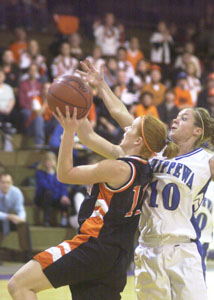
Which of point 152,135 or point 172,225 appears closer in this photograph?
point 152,135

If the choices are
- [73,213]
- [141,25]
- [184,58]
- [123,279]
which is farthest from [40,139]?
[141,25]

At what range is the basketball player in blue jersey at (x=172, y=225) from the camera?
11.3ft

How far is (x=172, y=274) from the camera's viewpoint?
11.4ft

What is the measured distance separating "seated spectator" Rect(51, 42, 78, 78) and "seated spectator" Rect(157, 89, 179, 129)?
167cm

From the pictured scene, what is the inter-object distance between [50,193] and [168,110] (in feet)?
9.51

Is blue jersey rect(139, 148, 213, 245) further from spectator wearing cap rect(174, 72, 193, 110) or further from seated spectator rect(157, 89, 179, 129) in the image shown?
spectator wearing cap rect(174, 72, 193, 110)

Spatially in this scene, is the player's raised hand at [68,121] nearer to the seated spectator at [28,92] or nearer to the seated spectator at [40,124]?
the seated spectator at [40,124]

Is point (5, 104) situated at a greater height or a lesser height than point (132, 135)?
greater

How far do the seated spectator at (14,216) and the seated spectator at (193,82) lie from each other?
15.0 feet

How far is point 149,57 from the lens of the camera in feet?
44.7

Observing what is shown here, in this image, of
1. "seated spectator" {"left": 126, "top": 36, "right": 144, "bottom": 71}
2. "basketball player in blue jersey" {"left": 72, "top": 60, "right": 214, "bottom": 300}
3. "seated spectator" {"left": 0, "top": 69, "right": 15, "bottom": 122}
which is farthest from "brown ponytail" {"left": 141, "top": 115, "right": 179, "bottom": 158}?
"seated spectator" {"left": 126, "top": 36, "right": 144, "bottom": 71}

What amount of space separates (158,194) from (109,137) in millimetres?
4794

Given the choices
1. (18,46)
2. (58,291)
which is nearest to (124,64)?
(18,46)

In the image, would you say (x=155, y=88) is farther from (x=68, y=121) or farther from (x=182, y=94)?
(x=68, y=121)
